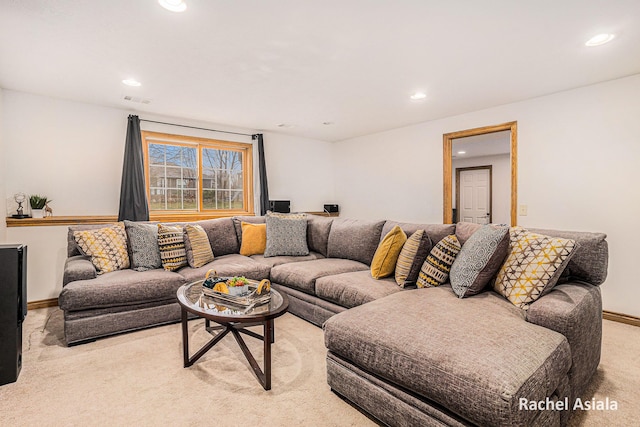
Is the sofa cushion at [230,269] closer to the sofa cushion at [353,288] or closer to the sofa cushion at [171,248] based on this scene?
the sofa cushion at [171,248]

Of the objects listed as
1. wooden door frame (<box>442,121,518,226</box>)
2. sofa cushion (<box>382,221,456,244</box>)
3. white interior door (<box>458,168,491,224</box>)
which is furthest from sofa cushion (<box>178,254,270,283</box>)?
white interior door (<box>458,168,491,224</box>)

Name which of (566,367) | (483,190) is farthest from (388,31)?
(483,190)

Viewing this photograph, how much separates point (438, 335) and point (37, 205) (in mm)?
4224

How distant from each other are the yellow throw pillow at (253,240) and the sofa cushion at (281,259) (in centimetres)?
10

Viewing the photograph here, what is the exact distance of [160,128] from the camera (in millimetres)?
4426

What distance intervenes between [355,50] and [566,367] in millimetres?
2384

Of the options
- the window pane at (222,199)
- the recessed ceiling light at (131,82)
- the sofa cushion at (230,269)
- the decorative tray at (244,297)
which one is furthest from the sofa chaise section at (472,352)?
the window pane at (222,199)

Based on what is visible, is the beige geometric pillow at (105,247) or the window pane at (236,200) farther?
the window pane at (236,200)

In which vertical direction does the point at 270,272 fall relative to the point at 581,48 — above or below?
below

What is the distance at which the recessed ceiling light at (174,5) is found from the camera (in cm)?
188

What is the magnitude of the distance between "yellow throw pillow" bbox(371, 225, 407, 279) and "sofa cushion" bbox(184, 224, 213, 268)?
1796mm

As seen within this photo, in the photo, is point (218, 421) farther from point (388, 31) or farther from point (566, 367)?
point (388, 31)

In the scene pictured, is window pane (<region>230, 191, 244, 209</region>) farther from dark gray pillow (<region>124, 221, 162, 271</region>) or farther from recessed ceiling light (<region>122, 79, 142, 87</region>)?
recessed ceiling light (<region>122, 79, 142, 87</region>)

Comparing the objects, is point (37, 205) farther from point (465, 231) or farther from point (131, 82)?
point (465, 231)
